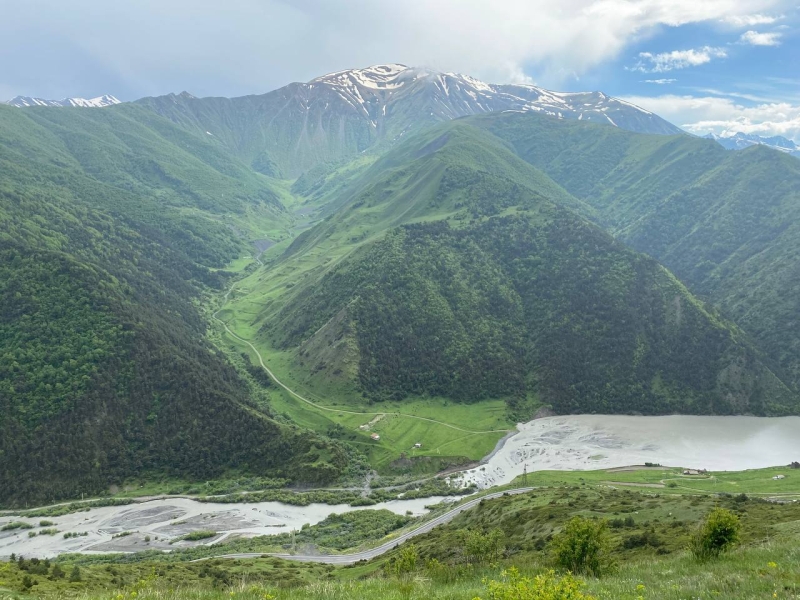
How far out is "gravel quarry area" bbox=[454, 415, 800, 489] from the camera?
449 feet

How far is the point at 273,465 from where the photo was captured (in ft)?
453

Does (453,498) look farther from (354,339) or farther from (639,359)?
(639,359)

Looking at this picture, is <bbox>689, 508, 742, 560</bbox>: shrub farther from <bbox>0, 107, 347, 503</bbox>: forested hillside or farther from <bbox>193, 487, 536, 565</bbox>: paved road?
<bbox>0, 107, 347, 503</bbox>: forested hillside

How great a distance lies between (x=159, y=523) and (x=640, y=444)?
135571mm

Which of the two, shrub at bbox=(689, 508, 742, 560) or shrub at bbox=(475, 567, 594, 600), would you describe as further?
shrub at bbox=(689, 508, 742, 560)

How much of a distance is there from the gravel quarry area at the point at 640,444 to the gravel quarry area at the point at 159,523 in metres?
34.3

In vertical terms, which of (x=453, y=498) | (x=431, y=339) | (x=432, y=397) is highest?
(x=431, y=339)

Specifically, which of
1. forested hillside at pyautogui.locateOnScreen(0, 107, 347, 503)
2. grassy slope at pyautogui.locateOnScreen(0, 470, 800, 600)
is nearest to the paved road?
grassy slope at pyautogui.locateOnScreen(0, 470, 800, 600)

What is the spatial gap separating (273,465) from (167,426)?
35262mm

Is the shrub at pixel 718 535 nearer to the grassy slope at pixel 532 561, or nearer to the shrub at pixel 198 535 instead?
the grassy slope at pixel 532 561

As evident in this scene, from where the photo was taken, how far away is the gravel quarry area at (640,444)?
449 feet

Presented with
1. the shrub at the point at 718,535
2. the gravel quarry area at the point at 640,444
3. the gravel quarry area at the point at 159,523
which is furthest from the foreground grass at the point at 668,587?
the gravel quarry area at the point at 640,444

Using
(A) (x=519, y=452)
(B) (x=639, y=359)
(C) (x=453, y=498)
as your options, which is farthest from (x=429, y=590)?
(B) (x=639, y=359)

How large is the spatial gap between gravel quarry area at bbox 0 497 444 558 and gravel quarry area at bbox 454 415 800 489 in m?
34.3
